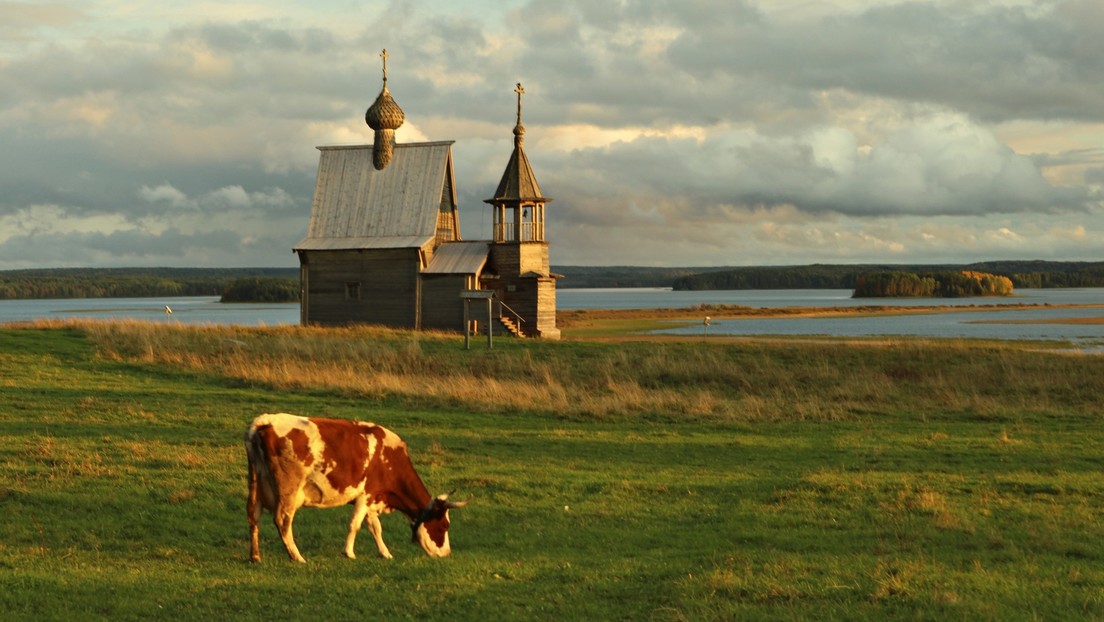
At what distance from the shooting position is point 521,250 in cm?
5150

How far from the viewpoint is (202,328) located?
4309 centimetres

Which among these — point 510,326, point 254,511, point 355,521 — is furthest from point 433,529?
point 510,326

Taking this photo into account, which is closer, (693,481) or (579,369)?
(693,481)

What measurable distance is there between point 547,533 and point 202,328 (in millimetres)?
33696

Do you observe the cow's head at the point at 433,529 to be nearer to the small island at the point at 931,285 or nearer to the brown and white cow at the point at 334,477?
the brown and white cow at the point at 334,477

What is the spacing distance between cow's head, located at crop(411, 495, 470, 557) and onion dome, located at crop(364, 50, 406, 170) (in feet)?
147

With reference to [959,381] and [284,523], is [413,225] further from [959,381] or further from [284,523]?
[284,523]

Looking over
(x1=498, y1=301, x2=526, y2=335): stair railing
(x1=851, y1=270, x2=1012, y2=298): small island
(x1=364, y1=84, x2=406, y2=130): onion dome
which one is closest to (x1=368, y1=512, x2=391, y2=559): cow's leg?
(x1=498, y1=301, x2=526, y2=335): stair railing

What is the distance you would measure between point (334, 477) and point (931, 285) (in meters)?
177

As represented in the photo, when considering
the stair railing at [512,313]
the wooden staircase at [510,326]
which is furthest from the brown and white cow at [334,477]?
the stair railing at [512,313]

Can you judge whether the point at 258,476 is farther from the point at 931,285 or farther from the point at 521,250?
the point at 931,285

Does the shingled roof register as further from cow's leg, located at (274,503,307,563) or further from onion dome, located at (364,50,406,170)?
cow's leg, located at (274,503,307,563)

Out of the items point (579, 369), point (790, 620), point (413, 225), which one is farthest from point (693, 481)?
point (413, 225)

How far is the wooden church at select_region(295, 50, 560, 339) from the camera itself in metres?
51.1
